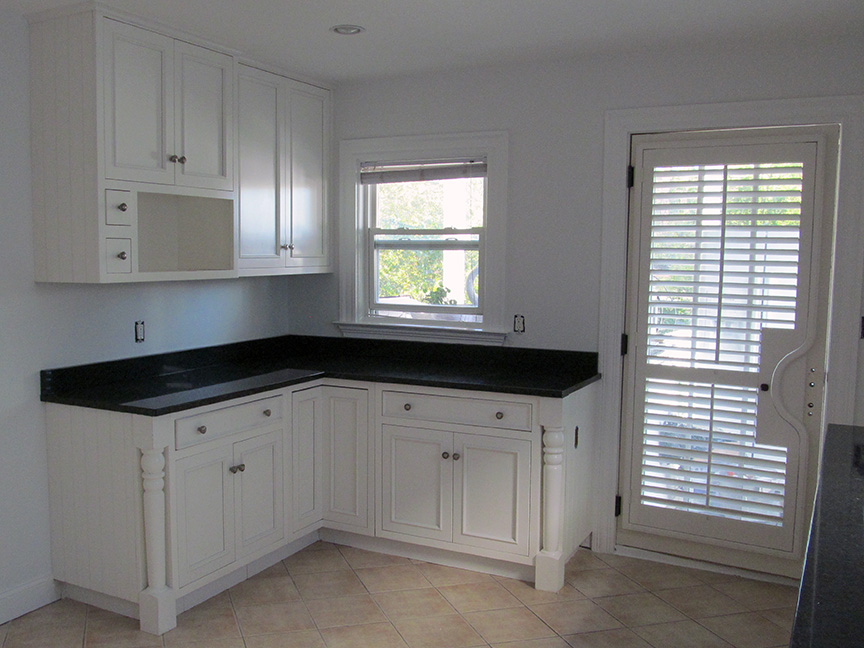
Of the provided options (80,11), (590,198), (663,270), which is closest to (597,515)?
(663,270)

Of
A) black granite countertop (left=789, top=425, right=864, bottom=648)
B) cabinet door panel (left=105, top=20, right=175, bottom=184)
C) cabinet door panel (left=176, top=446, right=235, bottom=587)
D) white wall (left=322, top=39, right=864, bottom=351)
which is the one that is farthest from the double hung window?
black granite countertop (left=789, top=425, right=864, bottom=648)

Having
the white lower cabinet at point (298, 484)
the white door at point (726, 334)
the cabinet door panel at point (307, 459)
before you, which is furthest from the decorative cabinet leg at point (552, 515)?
the cabinet door panel at point (307, 459)

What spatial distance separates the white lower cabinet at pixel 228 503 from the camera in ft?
9.87

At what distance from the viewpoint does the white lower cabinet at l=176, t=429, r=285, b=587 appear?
301 cm

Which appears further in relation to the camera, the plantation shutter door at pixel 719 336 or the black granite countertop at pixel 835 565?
the plantation shutter door at pixel 719 336

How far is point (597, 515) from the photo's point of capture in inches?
149

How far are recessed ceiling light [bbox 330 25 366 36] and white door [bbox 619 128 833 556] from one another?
4.50 feet

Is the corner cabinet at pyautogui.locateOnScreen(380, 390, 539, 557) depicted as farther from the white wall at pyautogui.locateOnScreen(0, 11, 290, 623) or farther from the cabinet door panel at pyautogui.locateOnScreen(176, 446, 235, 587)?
the white wall at pyautogui.locateOnScreen(0, 11, 290, 623)

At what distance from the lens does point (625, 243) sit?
143 inches

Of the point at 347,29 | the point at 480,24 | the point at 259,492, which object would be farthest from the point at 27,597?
the point at 480,24

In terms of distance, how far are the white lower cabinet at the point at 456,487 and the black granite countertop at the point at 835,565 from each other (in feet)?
4.72

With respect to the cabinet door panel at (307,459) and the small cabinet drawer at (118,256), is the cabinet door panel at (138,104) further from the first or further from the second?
the cabinet door panel at (307,459)

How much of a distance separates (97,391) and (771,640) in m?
2.82

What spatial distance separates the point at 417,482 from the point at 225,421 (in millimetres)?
947
